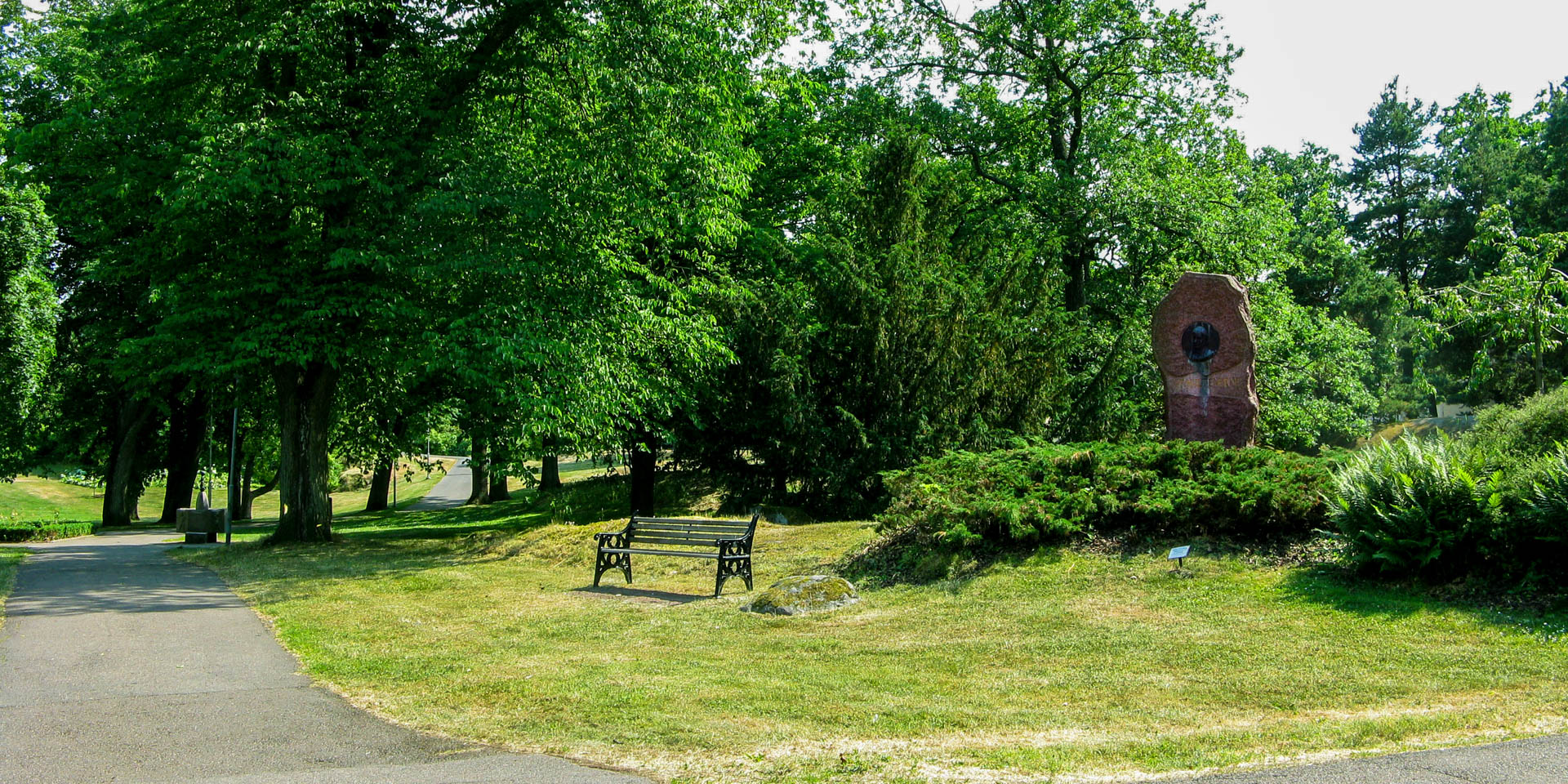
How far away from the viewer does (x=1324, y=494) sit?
34.4 ft

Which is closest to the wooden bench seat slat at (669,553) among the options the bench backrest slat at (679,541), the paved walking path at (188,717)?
the bench backrest slat at (679,541)

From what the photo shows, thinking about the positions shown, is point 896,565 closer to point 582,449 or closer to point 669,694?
point 669,694

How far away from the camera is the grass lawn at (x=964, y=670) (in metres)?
5.70

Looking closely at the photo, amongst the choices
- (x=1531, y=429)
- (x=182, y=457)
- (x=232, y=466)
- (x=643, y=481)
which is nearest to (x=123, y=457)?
(x=182, y=457)

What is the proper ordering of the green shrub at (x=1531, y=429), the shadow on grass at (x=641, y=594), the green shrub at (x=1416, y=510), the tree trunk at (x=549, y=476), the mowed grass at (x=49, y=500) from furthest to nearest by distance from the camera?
the mowed grass at (x=49, y=500)
the tree trunk at (x=549, y=476)
the green shrub at (x=1531, y=429)
the shadow on grass at (x=641, y=594)
the green shrub at (x=1416, y=510)

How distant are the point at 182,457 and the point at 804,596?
29.2 m

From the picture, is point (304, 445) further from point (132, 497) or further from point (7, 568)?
point (132, 497)

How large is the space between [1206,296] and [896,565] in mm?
6328

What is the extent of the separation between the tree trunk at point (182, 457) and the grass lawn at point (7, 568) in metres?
12.4

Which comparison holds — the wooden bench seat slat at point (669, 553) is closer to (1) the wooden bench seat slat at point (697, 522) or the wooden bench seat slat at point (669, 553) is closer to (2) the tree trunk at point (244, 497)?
(1) the wooden bench seat slat at point (697, 522)

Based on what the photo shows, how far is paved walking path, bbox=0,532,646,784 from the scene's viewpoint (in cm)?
547

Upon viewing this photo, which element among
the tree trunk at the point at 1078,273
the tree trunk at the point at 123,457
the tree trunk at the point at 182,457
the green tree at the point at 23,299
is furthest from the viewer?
the tree trunk at the point at 182,457

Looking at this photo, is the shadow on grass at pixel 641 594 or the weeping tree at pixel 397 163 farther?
the weeping tree at pixel 397 163

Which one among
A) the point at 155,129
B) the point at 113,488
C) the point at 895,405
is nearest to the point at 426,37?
the point at 155,129
